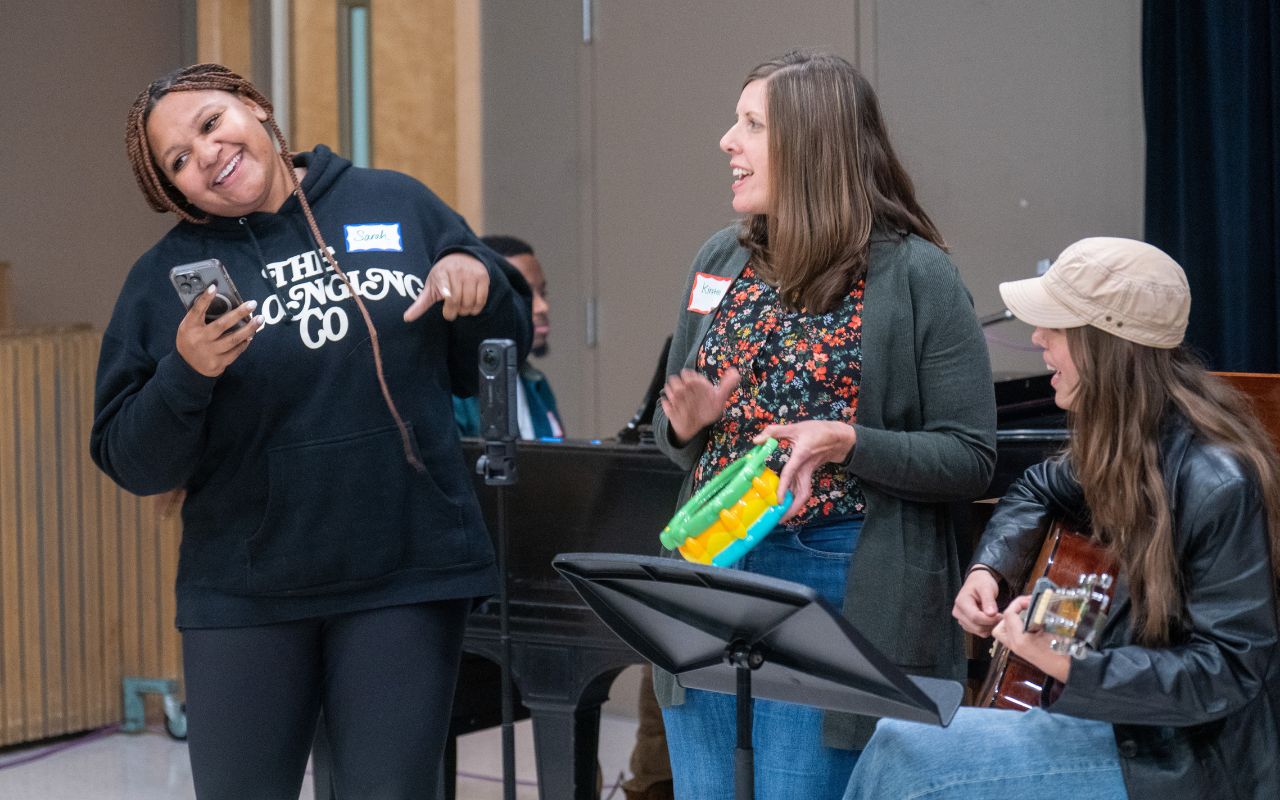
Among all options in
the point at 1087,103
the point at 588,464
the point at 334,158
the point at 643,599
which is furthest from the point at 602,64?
the point at 643,599

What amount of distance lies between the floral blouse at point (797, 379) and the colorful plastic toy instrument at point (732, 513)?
129mm

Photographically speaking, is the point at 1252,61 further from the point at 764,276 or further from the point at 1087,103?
the point at 764,276

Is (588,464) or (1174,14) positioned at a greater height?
(1174,14)

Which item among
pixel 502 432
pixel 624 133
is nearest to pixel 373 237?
pixel 502 432

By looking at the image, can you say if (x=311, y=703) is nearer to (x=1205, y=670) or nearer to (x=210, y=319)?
(x=210, y=319)

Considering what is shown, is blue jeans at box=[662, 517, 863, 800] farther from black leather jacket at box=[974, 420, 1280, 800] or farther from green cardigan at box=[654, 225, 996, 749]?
black leather jacket at box=[974, 420, 1280, 800]

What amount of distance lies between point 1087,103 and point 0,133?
3503mm

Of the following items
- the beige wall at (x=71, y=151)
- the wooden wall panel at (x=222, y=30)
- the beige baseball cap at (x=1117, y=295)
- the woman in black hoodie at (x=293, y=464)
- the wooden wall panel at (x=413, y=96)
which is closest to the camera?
the beige baseball cap at (x=1117, y=295)

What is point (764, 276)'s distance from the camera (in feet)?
7.32

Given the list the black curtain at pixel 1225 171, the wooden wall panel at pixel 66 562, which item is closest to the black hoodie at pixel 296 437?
the black curtain at pixel 1225 171

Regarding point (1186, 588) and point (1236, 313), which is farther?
point (1236, 313)

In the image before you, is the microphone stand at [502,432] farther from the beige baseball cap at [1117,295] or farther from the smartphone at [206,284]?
the beige baseball cap at [1117,295]

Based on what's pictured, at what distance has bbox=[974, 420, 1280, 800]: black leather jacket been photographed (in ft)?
5.86

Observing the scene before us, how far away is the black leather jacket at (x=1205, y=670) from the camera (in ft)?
5.86
